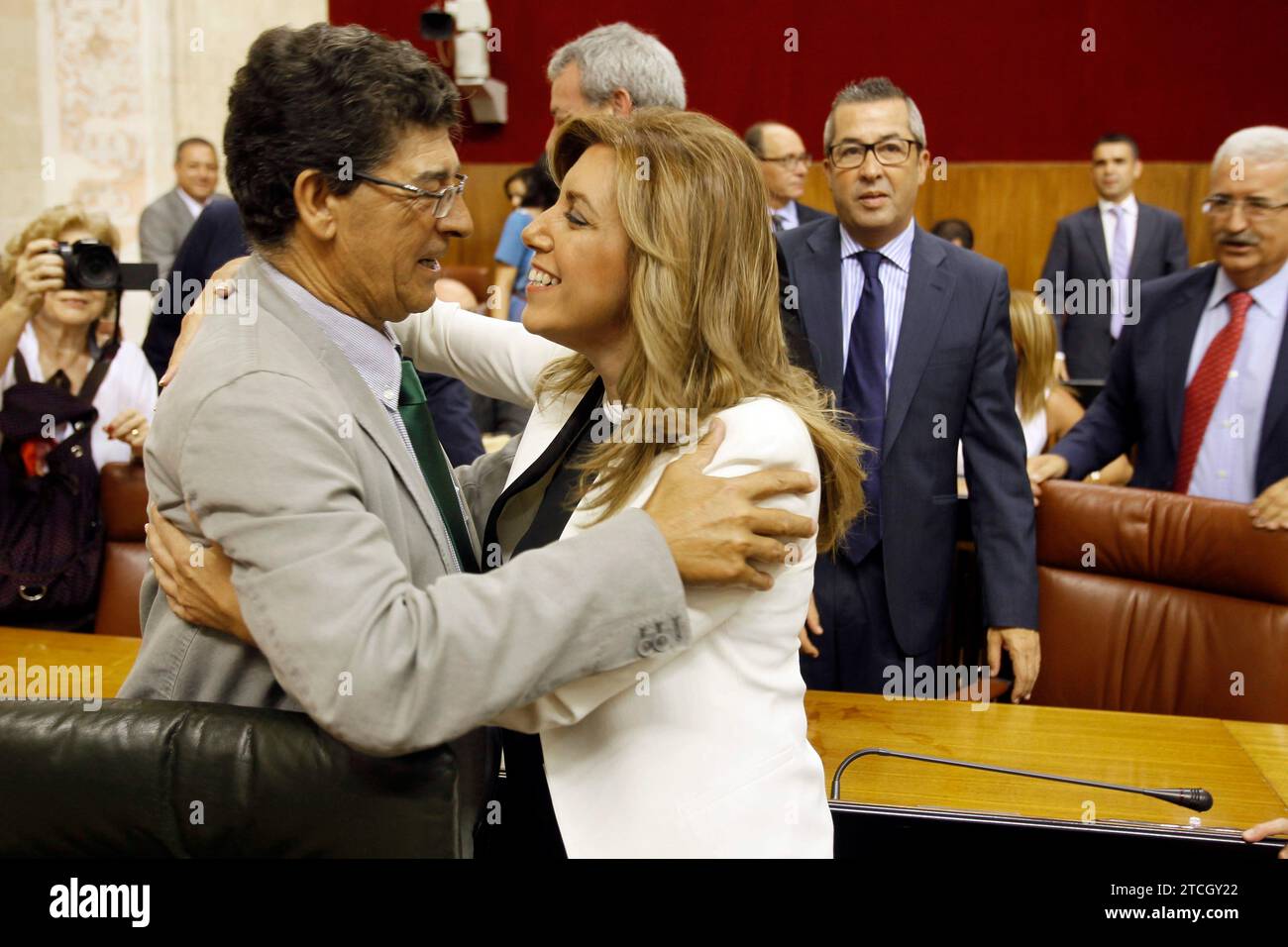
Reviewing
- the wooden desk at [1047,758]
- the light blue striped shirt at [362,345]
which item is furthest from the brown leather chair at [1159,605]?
the light blue striped shirt at [362,345]

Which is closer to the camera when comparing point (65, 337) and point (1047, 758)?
point (1047, 758)

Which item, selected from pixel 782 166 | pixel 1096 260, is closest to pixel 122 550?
pixel 782 166

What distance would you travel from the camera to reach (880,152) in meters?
2.71

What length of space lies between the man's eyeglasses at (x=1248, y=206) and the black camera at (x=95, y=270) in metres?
2.56

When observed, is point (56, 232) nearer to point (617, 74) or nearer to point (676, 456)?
point (617, 74)

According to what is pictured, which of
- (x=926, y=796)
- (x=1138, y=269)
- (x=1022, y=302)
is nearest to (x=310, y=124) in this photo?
(x=926, y=796)

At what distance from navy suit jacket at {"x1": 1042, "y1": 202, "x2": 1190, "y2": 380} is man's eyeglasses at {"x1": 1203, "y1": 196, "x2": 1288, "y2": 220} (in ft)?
13.5

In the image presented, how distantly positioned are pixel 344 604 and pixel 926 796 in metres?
1.03

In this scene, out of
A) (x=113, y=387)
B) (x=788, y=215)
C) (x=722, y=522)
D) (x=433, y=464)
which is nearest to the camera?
(x=722, y=522)

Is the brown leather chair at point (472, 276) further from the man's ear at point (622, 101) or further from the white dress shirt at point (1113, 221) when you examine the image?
the man's ear at point (622, 101)

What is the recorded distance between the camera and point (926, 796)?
175 cm

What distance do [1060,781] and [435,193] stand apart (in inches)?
47.2

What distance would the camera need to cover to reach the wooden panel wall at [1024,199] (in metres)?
8.02
